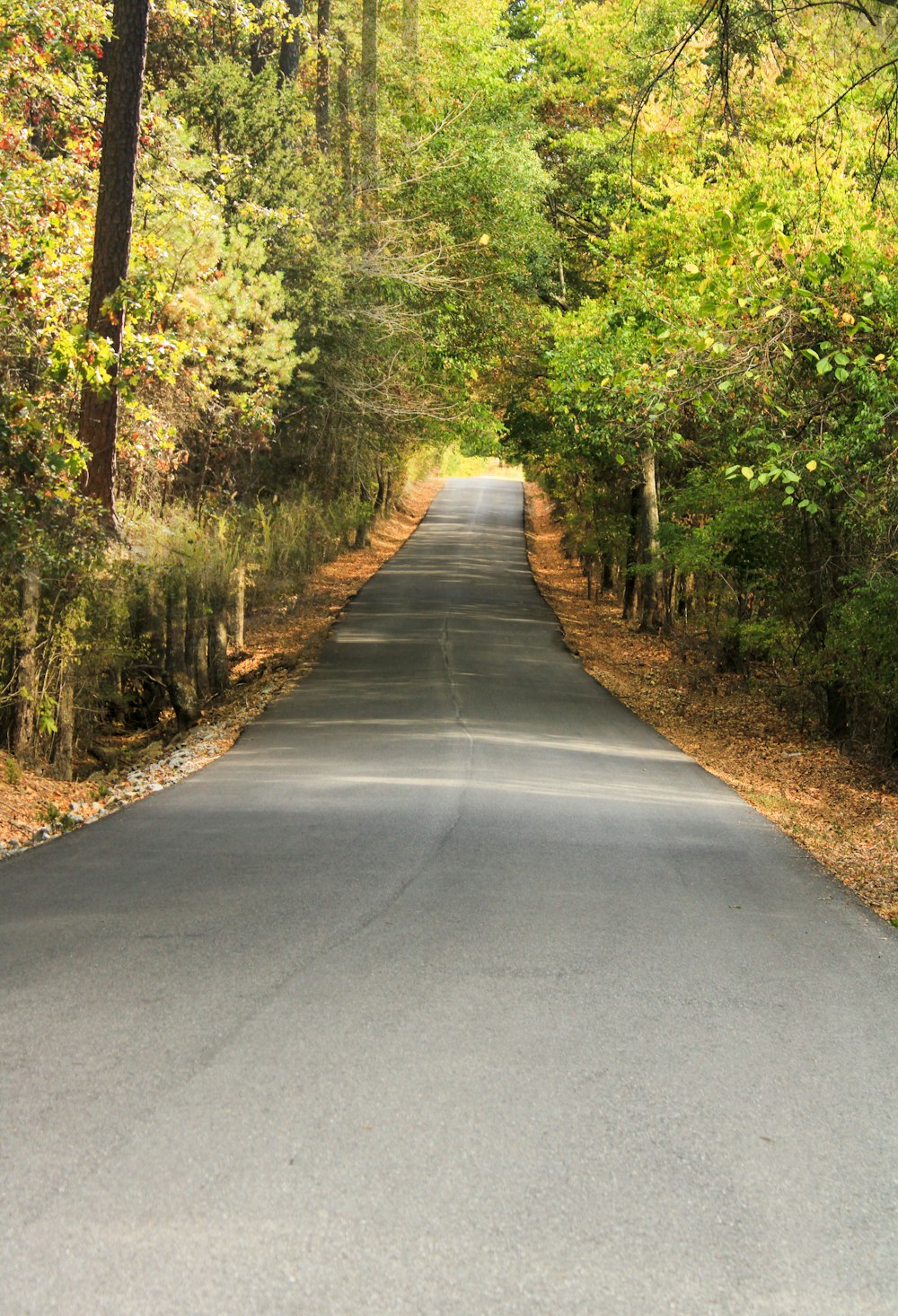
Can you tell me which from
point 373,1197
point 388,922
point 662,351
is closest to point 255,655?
point 662,351

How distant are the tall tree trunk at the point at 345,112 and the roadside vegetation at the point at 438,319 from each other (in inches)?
5.7

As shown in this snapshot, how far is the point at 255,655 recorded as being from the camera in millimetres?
22047

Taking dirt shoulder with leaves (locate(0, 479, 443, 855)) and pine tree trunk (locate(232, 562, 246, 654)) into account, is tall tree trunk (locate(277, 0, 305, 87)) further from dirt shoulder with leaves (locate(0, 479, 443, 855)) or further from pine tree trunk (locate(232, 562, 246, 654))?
pine tree trunk (locate(232, 562, 246, 654))

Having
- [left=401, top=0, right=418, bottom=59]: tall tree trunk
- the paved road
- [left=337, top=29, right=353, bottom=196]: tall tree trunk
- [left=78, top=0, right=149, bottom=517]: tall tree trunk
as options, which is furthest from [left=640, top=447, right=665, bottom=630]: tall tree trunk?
the paved road

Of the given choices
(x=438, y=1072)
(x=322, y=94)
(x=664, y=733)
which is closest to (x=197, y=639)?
(x=664, y=733)

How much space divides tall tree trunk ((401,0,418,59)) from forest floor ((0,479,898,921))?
16.2 m

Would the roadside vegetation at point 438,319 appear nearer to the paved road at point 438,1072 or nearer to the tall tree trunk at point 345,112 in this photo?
the tall tree trunk at point 345,112

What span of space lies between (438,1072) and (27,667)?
852 centimetres

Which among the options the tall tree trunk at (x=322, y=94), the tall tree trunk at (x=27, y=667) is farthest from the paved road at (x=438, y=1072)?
the tall tree trunk at (x=322, y=94)

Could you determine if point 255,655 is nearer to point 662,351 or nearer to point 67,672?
point 67,672

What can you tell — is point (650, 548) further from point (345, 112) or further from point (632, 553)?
point (345, 112)

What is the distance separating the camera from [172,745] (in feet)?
48.3

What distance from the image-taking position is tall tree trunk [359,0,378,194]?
2986 centimetres

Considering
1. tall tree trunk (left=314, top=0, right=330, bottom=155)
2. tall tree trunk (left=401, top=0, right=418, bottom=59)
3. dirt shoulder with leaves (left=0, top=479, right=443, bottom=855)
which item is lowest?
dirt shoulder with leaves (left=0, top=479, right=443, bottom=855)
